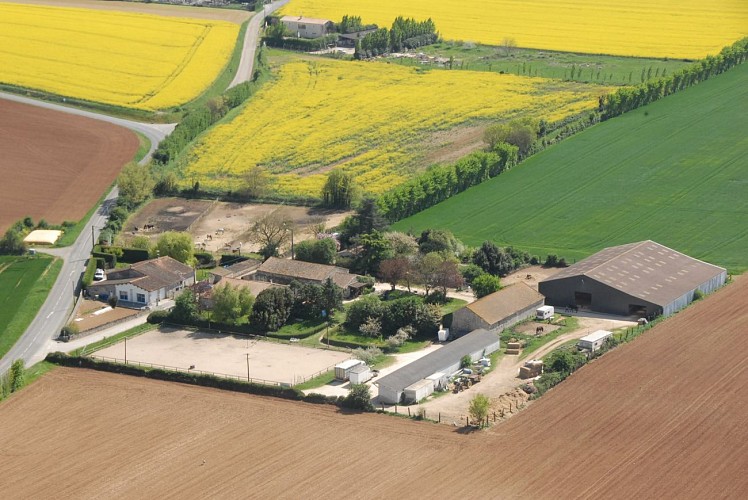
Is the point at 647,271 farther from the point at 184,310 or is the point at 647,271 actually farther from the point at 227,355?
the point at 184,310

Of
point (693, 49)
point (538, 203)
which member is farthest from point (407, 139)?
point (693, 49)

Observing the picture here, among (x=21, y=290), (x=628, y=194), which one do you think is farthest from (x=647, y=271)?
(x=21, y=290)

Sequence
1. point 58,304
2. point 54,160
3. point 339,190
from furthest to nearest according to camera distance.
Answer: point 54,160
point 339,190
point 58,304

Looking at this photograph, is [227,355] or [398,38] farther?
[398,38]

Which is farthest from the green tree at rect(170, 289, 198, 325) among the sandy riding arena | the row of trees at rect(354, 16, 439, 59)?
the row of trees at rect(354, 16, 439, 59)

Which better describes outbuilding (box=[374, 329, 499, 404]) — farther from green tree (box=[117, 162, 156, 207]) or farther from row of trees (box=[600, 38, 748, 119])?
row of trees (box=[600, 38, 748, 119])

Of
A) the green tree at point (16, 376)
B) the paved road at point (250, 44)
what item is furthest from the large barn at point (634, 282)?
the paved road at point (250, 44)
